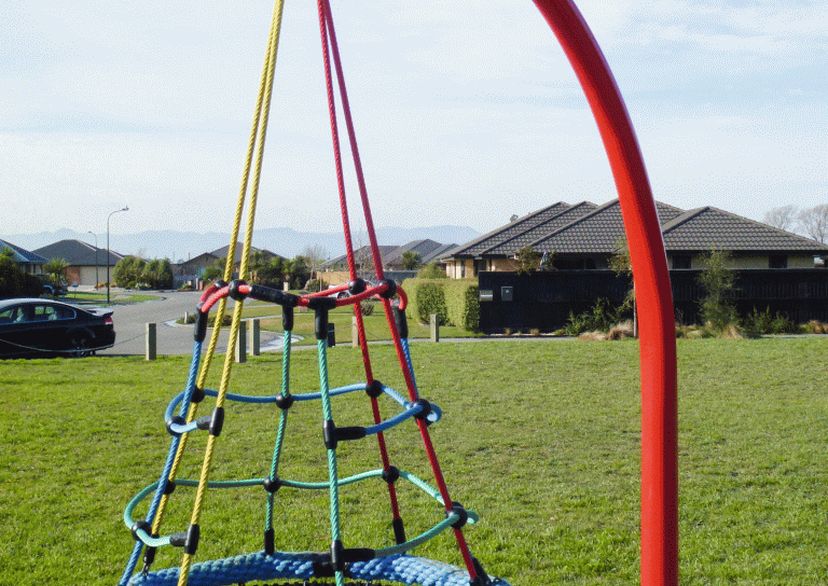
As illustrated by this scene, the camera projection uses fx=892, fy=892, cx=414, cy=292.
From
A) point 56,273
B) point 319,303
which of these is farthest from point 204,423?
point 56,273

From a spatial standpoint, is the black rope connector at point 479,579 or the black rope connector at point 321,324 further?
the black rope connector at point 479,579

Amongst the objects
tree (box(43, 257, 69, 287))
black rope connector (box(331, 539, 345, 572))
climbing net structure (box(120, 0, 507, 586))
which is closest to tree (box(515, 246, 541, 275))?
climbing net structure (box(120, 0, 507, 586))

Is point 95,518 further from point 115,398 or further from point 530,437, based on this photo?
point 115,398

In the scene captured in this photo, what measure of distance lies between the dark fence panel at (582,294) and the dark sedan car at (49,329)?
1112cm

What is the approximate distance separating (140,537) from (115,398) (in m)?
9.05

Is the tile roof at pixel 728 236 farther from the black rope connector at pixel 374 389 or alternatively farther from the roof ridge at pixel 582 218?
the black rope connector at pixel 374 389

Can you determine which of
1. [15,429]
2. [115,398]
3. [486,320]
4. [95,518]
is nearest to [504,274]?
[486,320]

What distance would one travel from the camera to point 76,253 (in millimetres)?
111438

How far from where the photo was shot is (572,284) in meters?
25.6

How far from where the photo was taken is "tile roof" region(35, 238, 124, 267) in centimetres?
10950

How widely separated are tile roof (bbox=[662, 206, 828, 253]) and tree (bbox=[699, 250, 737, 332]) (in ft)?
13.4

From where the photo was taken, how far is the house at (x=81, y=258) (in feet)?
354

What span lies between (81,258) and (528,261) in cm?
9512

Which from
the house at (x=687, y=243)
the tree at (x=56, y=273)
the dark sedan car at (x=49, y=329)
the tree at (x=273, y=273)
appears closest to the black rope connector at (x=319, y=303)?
the dark sedan car at (x=49, y=329)
